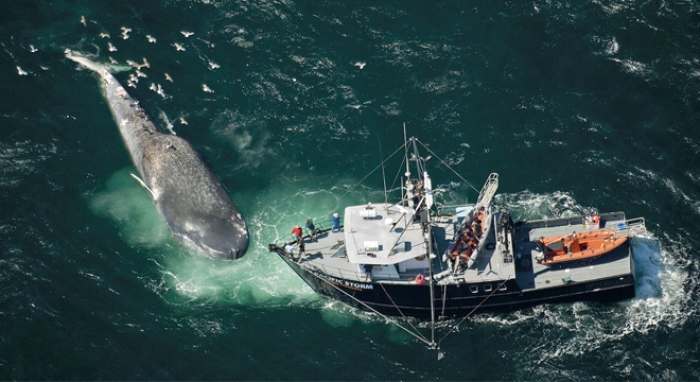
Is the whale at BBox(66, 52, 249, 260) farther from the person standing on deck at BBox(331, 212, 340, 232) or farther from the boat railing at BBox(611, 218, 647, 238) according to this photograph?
the boat railing at BBox(611, 218, 647, 238)

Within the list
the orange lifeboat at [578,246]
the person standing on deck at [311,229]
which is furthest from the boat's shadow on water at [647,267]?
the person standing on deck at [311,229]

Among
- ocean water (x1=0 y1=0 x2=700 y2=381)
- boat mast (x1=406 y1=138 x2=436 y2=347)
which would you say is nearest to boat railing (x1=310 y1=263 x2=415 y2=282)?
boat mast (x1=406 y1=138 x2=436 y2=347)

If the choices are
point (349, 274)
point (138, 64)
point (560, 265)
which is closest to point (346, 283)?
point (349, 274)

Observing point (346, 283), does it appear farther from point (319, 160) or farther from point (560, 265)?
point (560, 265)

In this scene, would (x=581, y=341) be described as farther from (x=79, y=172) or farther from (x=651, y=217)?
(x=79, y=172)

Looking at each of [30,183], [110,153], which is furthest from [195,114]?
[30,183]

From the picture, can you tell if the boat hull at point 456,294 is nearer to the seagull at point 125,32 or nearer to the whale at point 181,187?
the whale at point 181,187
